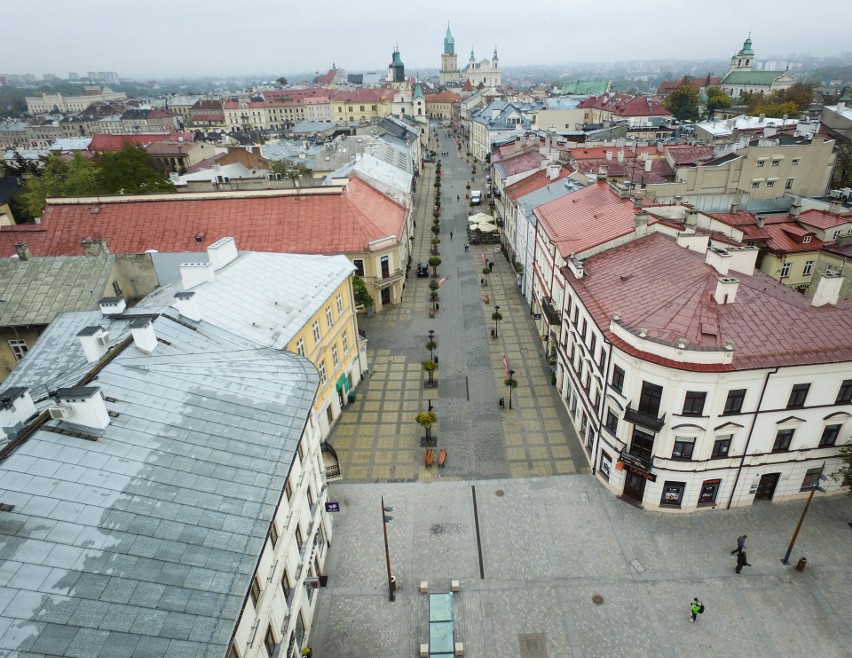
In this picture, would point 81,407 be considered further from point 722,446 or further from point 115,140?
point 115,140

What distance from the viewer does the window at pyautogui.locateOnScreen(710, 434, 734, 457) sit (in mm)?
27109

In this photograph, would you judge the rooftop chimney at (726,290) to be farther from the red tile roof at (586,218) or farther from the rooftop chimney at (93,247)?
the rooftop chimney at (93,247)

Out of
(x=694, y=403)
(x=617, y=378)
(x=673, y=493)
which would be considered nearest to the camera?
(x=694, y=403)

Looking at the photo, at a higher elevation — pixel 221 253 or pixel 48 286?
pixel 221 253

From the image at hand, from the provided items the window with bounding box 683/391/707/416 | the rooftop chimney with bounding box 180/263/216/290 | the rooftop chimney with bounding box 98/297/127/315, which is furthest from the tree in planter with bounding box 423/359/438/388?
the rooftop chimney with bounding box 98/297/127/315

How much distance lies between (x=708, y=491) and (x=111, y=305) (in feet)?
108

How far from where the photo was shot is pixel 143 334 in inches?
866

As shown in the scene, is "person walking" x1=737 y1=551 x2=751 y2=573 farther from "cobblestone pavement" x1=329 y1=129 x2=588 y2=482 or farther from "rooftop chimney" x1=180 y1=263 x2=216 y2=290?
"rooftop chimney" x1=180 y1=263 x2=216 y2=290

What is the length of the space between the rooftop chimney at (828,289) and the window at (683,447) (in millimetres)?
10119

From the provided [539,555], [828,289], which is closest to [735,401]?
[828,289]

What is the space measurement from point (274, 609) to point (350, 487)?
1248 centimetres

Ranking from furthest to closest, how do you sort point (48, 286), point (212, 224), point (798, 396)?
point (212, 224) < point (48, 286) < point (798, 396)

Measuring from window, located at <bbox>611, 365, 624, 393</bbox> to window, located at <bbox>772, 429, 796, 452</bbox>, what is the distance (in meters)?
8.42

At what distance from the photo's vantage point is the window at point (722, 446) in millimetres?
27109
